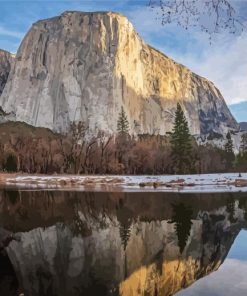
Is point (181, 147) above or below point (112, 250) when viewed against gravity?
above

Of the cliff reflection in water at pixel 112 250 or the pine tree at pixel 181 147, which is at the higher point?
the pine tree at pixel 181 147

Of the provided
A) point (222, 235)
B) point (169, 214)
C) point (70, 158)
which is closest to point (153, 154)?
point (70, 158)

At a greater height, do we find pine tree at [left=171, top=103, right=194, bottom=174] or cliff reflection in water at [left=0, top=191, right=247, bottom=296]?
pine tree at [left=171, top=103, right=194, bottom=174]

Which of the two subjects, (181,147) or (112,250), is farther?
(181,147)

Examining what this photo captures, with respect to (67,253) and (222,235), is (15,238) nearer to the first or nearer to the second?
(67,253)

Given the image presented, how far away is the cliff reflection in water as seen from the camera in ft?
30.4

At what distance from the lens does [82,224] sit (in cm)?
1852

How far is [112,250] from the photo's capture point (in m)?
13.0

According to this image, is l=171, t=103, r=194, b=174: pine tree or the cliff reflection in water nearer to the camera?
the cliff reflection in water

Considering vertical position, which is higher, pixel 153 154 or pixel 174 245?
pixel 153 154

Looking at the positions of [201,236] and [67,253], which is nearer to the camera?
[67,253]

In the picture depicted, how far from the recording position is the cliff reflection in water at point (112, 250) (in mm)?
9273

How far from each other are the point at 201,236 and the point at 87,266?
5.96 meters

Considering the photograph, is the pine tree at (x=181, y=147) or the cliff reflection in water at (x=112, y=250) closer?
the cliff reflection in water at (x=112, y=250)
